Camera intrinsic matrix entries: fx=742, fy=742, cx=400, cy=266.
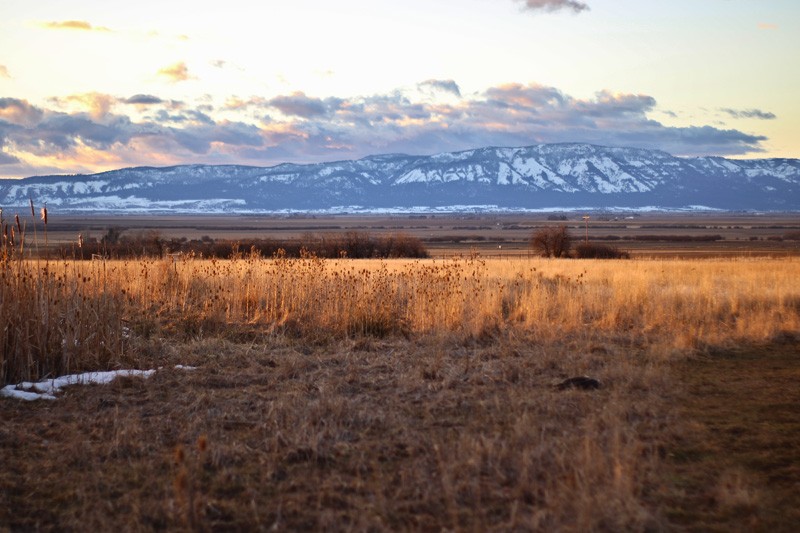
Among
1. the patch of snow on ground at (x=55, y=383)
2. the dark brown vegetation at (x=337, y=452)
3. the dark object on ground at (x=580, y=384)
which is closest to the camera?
the dark brown vegetation at (x=337, y=452)

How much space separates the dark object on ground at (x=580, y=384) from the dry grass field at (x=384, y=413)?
0.17m

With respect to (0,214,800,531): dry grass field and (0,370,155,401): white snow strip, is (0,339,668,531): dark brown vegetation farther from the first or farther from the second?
(0,370,155,401): white snow strip

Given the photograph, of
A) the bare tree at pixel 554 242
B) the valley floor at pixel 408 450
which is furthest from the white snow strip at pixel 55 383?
the bare tree at pixel 554 242

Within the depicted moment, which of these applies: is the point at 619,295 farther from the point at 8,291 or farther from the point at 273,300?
the point at 8,291

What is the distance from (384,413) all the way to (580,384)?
2.89 m

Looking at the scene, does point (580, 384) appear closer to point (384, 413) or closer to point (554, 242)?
point (384, 413)

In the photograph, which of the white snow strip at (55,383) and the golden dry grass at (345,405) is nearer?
the golden dry grass at (345,405)

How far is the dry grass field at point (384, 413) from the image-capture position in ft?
17.5

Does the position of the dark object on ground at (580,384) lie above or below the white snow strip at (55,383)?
below

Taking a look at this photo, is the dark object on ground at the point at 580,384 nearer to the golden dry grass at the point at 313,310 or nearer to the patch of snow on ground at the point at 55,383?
the golden dry grass at the point at 313,310

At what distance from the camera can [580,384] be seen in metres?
9.45

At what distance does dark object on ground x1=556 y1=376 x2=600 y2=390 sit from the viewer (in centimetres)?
937

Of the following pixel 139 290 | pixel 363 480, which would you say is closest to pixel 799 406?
pixel 363 480

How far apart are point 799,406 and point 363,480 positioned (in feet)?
18.4
